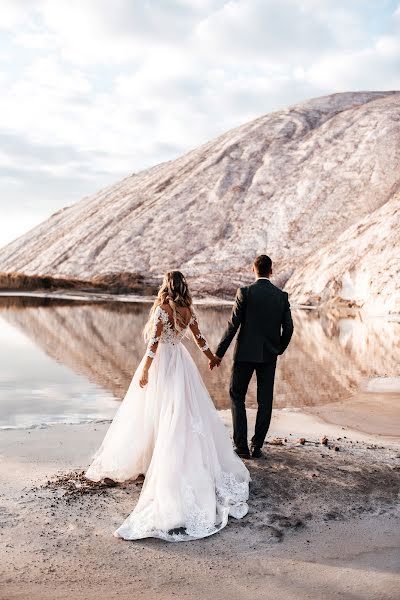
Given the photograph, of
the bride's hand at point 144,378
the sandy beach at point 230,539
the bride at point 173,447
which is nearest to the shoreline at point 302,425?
the sandy beach at point 230,539

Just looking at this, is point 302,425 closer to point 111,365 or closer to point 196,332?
point 196,332

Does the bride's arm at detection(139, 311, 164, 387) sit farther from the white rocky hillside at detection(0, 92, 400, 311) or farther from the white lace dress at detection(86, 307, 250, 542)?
the white rocky hillside at detection(0, 92, 400, 311)

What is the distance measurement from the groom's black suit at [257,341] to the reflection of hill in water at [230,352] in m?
3.95

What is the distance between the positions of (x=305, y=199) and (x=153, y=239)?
15434 millimetres

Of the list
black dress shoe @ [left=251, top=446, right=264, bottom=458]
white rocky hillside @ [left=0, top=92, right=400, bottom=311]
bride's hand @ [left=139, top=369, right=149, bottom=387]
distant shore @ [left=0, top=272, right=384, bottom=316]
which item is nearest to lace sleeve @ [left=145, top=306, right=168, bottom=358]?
bride's hand @ [left=139, top=369, right=149, bottom=387]

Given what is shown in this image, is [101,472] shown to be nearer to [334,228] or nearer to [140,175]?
[334,228]

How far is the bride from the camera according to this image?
→ 5879 millimetres

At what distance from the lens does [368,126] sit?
71812 millimetres

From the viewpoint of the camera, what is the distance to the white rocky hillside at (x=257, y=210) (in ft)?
192

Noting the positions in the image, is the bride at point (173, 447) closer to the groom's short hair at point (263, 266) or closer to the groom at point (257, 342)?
the groom at point (257, 342)

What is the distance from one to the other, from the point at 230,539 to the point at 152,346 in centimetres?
208

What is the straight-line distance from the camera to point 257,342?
26.3ft

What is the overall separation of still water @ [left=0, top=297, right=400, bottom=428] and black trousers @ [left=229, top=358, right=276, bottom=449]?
319 cm

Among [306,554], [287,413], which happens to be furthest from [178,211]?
[306,554]
